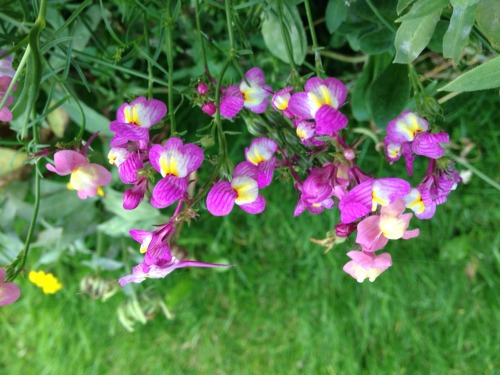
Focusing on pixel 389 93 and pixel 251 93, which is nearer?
pixel 251 93

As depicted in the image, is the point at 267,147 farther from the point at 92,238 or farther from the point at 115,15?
the point at 92,238

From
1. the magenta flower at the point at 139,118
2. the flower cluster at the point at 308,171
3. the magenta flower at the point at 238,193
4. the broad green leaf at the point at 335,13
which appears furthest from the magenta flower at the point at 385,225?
the broad green leaf at the point at 335,13

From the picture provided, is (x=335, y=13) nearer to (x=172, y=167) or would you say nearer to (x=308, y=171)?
(x=308, y=171)

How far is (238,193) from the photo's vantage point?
564 millimetres

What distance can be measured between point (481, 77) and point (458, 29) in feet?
0.26

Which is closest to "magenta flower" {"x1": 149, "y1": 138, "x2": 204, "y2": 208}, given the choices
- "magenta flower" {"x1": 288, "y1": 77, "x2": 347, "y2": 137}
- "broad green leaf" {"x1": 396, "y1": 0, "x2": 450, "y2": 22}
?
"magenta flower" {"x1": 288, "y1": 77, "x2": 347, "y2": 137}

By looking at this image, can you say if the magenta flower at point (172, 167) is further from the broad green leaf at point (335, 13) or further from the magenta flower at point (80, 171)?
the broad green leaf at point (335, 13)

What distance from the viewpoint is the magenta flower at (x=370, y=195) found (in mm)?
528

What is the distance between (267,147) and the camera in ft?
1.98

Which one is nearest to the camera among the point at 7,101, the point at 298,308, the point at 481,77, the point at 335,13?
the point at 481,77

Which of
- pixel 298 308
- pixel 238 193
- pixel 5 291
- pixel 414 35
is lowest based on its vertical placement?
pixel 298 308

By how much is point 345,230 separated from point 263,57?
499 mm

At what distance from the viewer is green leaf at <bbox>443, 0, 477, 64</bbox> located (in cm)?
54

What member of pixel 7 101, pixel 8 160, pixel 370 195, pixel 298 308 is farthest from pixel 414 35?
pixel 298 308
